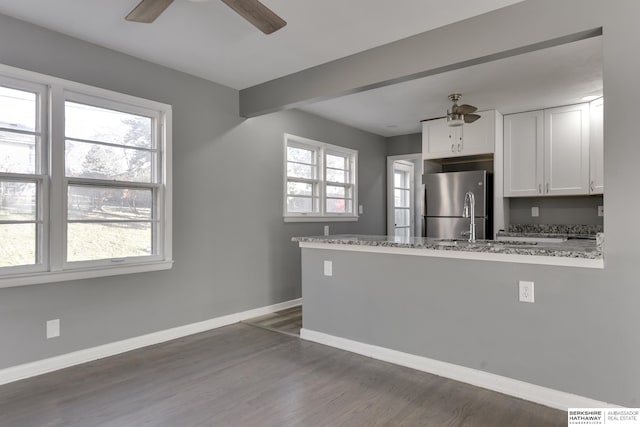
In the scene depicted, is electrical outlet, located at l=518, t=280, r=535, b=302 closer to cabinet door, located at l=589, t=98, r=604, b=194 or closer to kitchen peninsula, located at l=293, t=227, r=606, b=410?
kitchen peninsula, located at l=293, t=227, r=606, b=410

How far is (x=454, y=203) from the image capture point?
190 inches

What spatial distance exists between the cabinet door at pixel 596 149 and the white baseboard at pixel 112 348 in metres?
3.90

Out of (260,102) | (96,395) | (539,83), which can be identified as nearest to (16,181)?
(96,395)

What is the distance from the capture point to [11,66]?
264cm

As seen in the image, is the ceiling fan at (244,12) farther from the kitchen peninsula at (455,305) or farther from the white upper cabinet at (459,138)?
the white upper cabinet at (459,138)

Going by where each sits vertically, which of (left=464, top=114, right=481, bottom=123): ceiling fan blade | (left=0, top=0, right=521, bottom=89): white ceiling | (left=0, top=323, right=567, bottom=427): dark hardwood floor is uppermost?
(left=0, top=0, right=521, bottom=89): white ceiling

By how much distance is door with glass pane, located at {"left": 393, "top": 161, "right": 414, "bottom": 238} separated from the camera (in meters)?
6.88

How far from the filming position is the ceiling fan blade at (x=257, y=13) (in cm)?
203

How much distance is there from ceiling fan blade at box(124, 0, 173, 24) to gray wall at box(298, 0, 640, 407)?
5.07 ft

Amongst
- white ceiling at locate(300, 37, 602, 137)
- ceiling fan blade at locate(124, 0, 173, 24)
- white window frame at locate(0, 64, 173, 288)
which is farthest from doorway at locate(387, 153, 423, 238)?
ceiling fan blade at locate(124, 0, 173, 24)

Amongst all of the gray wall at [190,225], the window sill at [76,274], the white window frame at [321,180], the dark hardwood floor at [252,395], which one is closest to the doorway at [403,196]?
the white window frame at [321,180]

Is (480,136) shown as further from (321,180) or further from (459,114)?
(321,180)

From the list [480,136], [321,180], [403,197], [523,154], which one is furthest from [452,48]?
[403,197]

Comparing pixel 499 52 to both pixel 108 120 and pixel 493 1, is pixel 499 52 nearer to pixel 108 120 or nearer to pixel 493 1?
pixel 493 1
